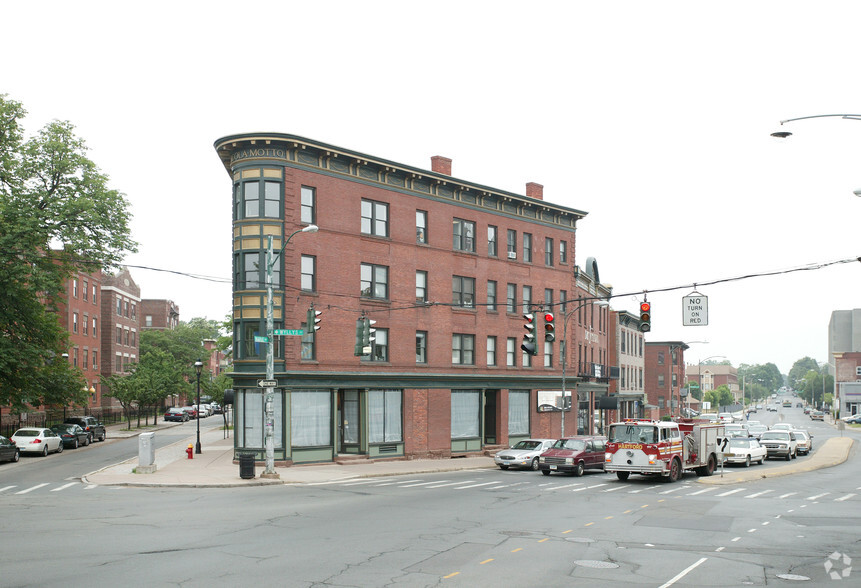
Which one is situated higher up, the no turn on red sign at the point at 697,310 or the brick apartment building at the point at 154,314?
the brick apartment building at the point at 154,314

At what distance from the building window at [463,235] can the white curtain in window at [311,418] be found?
12.4 metres

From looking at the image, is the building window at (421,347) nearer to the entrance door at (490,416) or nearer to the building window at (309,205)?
the entrance door at (490,416)

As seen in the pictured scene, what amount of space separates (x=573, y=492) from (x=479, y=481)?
5.32 meters

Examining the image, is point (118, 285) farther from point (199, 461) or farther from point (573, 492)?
point (573, 492)

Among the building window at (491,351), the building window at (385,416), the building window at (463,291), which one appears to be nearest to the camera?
the building window at (385,416)

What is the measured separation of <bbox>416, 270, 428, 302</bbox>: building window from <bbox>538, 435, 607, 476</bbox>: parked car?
11.3m

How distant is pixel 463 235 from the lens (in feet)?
154

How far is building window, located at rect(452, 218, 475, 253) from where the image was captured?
→ 46.5 metres

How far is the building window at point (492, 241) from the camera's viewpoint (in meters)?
48.7

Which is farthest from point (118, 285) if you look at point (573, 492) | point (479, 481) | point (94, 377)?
point (573, 492)

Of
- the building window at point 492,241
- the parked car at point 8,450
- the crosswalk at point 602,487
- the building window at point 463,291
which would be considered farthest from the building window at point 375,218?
the parked car at point 8,450

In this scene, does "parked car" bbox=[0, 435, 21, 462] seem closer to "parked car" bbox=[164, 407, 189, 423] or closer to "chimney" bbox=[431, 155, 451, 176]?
"chimney" bbox=[431, 155, 451, 176]

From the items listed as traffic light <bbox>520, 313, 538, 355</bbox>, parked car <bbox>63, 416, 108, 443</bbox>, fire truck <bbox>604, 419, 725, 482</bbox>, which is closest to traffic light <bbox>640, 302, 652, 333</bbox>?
traffic light <bbox>520, 313, 538, 355</bbox>

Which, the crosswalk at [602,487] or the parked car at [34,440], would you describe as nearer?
the crosswalk at [602,487]
